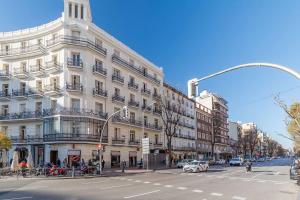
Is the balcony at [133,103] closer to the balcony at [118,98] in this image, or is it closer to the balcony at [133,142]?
the balcony at [118,98]

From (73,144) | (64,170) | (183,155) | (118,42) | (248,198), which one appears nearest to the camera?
(248,198)

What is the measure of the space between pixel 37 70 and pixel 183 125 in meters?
42.0

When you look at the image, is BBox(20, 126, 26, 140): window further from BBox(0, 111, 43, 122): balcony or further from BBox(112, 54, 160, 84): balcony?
BBox(112, 54, 160, 84): balcony

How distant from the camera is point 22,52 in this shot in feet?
161

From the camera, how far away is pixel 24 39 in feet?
163

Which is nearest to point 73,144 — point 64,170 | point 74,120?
point 74,120

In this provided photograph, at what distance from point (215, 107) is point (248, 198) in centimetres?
9935

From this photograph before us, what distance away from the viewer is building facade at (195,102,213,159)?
3706 inches

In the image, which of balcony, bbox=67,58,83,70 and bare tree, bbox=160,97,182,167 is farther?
bare tree, bbox=160,97,182,167

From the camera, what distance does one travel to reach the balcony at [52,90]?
44812 mm

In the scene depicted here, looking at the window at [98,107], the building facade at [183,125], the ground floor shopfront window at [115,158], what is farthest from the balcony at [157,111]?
the window at [98,107]

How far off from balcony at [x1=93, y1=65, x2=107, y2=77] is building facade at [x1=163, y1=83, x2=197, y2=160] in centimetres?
2412

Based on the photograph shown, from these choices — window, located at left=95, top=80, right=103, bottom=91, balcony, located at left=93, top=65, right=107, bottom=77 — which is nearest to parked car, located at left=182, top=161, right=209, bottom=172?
window, located at left=95, top=80, right=103, bottom=91

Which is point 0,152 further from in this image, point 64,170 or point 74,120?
point 64,170
